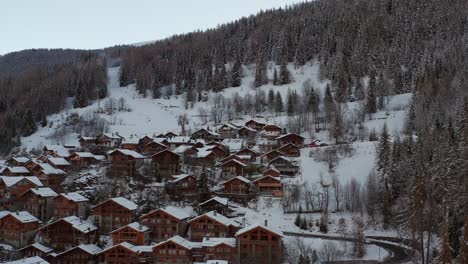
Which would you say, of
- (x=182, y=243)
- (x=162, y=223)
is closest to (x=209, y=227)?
(x=182, y=243)

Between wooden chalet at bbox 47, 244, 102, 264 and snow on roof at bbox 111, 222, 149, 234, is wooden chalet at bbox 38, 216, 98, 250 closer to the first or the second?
wooden chalet at bbox 47, 244, 102, 264

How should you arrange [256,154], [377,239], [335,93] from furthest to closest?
[335,93] → [256,154] → [377,239]

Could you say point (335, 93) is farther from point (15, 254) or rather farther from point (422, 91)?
point (15, 254)

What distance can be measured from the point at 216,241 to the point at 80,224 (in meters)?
15.7

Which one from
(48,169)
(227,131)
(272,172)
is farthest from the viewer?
(227,131)

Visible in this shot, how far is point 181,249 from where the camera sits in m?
44.8

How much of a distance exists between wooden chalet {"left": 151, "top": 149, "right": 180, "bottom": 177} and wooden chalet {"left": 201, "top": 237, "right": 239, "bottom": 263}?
69.0 ft

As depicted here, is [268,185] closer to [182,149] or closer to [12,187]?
[182,149]

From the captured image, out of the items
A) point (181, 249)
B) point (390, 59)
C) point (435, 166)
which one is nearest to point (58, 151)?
point (181, 249)

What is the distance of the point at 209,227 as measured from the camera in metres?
49.0

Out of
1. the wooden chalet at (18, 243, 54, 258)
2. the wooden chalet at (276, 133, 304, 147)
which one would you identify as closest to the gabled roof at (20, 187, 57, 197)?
the wooden chalet at (18, 243, 54, 258)

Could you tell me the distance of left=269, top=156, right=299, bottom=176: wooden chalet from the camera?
65.1 m

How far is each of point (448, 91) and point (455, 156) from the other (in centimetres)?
3894

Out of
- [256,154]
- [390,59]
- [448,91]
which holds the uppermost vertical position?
[390,59]
